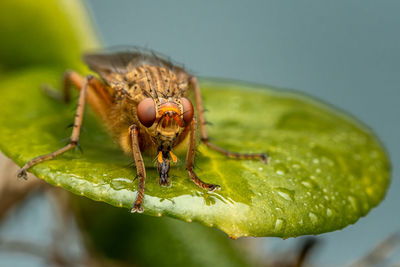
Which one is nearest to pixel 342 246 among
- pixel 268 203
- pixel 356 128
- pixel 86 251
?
pixel 356 128

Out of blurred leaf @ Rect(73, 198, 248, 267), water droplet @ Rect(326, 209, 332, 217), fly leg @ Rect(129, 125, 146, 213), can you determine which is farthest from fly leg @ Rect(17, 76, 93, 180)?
water droplet @ Rect(326, 209, 332, 217)

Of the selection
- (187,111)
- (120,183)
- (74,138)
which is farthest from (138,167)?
(74,138)

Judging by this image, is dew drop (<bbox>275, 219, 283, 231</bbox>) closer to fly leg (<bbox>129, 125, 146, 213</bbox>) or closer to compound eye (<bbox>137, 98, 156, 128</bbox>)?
fly leg (<bbox>129, 125, 146, 213</bbox>)

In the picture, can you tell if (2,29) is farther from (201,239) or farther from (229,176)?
(229,176)

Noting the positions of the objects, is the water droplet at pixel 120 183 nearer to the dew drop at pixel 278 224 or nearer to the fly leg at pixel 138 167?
the fly leg at pixel 138 167

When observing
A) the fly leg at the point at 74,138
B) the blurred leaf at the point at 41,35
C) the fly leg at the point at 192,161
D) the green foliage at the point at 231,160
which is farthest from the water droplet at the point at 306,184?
the blurred leaf at the point at 41,35

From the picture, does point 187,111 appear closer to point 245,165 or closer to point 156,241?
point 245,165
